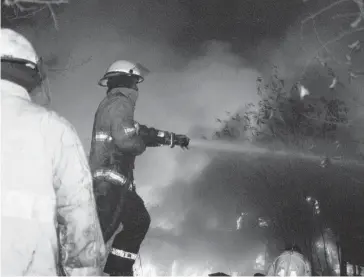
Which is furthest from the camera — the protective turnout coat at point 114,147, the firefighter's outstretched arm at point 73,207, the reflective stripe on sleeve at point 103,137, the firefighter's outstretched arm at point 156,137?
the firefighter's outstretched arm at point 156,137

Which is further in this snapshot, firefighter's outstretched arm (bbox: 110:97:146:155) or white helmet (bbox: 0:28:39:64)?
firefighter's outstretched arm (bbox: 110:97:146:155)

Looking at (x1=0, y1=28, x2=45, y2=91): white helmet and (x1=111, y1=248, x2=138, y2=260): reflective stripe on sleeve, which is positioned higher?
(x1=0, y1=28, x2=45, y2=91): white helmet

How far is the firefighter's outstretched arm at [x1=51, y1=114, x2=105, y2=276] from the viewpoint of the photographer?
2090mm

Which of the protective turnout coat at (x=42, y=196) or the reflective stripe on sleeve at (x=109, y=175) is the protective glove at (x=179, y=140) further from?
the protective turnout coat at (x=42, y=196)

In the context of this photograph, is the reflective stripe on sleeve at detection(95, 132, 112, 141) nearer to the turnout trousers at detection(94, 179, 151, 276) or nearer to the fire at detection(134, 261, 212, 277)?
the turnout trousers at detection(94, 179, 151, 276)

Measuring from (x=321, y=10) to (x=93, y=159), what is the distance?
3.30 metres

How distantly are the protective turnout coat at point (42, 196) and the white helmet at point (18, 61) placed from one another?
7cm

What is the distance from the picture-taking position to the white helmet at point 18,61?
7.25ft

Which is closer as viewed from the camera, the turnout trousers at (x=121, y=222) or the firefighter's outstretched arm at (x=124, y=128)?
the turnout trousers at (x=121, y=222)

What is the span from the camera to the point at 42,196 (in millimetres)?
2006

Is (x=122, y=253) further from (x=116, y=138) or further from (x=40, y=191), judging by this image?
(x=40, y=191)

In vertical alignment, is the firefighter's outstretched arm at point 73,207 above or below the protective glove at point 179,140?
below

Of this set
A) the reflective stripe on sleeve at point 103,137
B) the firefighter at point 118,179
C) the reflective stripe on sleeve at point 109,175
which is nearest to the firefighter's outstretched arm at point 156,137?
the firefighter at point 118,179

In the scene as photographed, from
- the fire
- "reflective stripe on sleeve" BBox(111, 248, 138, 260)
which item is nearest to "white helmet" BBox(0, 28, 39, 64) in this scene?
"reflective stripe on sleeve" BBox(111, 248, 138, 260)
